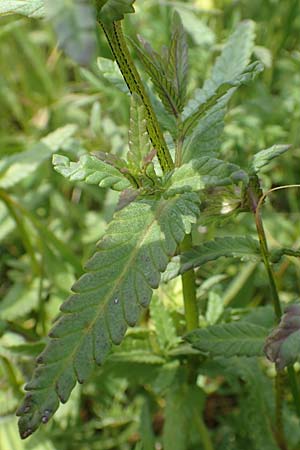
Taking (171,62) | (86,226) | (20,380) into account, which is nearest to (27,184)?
(86,226)

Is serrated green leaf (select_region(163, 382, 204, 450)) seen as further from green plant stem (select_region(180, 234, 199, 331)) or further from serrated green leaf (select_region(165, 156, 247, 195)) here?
serrated green leaf (select_region(165, 156, 247, 195))

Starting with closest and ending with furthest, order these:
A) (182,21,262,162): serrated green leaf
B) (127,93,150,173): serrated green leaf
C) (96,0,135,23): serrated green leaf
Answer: (96,0,135,23): serrated green leaf → (127,93,150,173): serrated green leaf → (182,21,262,162): serrated green leaf

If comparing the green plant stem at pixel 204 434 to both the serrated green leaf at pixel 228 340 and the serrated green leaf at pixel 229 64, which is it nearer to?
the serrated green leaf at pixel 228 340

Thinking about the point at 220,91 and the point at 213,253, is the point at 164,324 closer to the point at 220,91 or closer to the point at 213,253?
the point at 213,253

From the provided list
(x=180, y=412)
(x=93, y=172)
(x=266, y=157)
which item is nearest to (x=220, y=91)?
(x=266, y=157)

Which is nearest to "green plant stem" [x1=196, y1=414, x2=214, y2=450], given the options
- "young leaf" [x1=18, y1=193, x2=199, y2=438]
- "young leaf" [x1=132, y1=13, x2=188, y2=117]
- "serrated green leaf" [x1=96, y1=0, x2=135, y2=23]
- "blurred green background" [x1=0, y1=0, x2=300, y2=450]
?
"blurred green background" [x1=0, y1=0, x2=300, y2=450]

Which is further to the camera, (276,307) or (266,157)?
(276,307)

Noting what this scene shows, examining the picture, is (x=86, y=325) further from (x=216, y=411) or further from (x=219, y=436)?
(x=216, y=411)
